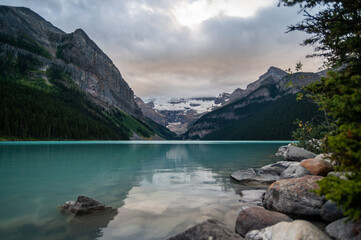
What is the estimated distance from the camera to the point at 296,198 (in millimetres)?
10023

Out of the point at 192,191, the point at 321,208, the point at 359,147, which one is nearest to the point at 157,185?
the point at 192,191

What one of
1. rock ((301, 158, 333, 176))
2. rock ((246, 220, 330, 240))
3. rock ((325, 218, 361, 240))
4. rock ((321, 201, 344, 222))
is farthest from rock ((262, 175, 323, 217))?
rock ((246, 220, 330, 240))

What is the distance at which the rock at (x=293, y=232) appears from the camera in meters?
6.15

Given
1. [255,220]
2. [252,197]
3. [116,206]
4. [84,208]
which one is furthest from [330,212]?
[84,208]

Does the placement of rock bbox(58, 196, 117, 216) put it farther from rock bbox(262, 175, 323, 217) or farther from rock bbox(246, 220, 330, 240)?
rock bbox(262, 175, 323, 217)

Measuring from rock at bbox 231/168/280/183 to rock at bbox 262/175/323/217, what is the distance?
809 cm

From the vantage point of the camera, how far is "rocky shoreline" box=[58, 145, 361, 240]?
6.52 metres

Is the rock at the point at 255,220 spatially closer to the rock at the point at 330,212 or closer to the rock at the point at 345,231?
the rock at the point at 330,212

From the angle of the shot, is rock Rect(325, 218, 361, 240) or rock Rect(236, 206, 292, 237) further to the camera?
rock Rect(236, 206, 292, 237)

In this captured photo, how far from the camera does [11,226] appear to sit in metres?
9.30

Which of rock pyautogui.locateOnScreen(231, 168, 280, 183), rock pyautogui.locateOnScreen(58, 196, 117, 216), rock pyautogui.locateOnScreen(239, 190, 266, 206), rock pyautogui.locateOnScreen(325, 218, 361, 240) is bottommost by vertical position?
rock pyautogui.locateOnScreen(239, 190, 266, 206)

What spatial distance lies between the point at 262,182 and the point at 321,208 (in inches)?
385

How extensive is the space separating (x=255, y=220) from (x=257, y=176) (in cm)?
1206

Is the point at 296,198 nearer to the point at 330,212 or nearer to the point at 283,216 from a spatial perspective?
the point at 330,212
